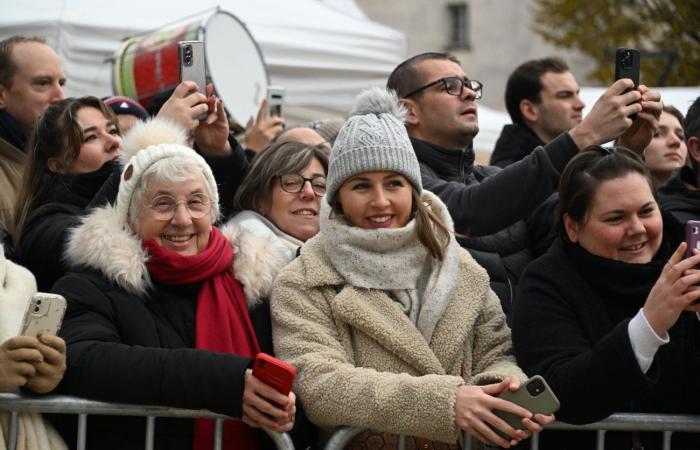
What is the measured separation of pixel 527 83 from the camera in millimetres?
6223

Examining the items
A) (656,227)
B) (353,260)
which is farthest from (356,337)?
(656,227)

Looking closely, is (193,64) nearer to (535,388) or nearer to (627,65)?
(627,65)

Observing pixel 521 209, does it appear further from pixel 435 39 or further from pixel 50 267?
pixel 435 39

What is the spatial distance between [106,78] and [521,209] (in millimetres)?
4781

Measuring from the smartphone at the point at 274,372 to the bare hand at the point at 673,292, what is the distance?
39.0 inches

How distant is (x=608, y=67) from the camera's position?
66.0ft

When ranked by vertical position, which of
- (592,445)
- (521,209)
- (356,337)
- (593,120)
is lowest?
(592,445)

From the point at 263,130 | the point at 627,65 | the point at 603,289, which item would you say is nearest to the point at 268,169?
the point at 263,130

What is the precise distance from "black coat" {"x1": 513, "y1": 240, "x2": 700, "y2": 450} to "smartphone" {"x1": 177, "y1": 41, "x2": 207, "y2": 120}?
1.41 meters

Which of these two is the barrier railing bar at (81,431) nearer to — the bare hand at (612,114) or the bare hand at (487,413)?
the bare hand at (487,413)

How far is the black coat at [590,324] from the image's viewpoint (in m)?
3.86

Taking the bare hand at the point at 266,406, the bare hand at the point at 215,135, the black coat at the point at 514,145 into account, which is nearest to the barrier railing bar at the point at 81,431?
the bare hand at the point at 266,406

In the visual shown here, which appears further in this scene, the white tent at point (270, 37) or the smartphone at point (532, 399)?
the white tent at point (270, 37)

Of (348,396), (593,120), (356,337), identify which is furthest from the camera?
(593,120)
